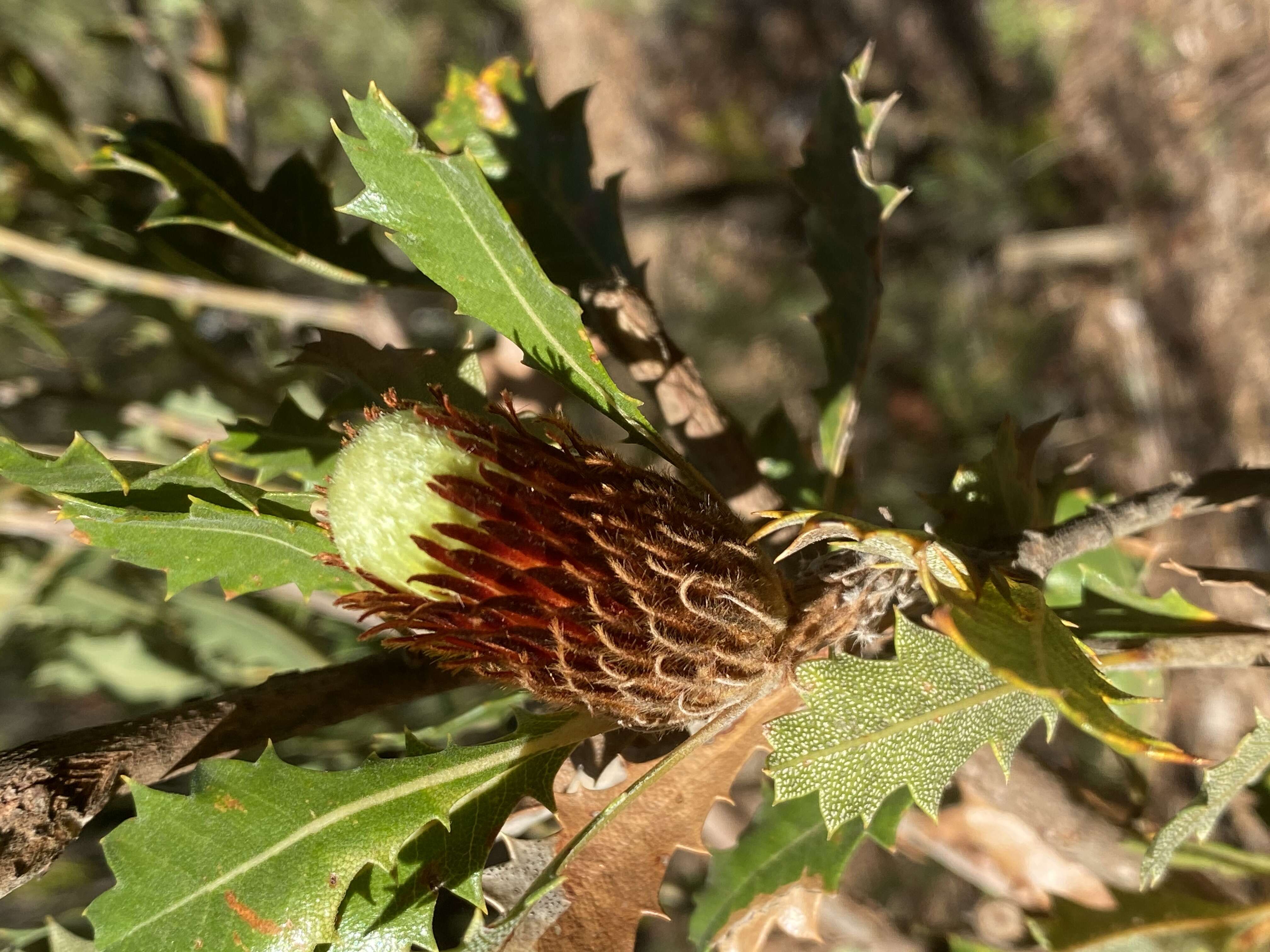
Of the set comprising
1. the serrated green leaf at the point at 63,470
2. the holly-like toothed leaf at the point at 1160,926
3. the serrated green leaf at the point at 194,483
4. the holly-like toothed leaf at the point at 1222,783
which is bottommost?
the holly-like toothed leaf at the point at 1160,926

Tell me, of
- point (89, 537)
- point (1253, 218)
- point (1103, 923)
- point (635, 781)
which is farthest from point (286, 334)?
point (1253, 218)

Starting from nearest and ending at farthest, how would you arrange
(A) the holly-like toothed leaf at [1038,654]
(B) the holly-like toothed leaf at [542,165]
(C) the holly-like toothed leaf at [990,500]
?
(A) the holly-like toothed leaf at [1038,654] < (C) the holly-like toothed leaf at [990,500] < (B) the holly-like toothed leaf at [542,165]

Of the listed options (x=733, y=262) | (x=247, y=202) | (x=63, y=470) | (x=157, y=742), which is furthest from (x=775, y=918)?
(x=733, y=262)

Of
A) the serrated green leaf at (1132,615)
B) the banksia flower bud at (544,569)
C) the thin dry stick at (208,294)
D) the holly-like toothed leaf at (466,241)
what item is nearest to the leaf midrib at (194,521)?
the banksia flower bud at (544,569)

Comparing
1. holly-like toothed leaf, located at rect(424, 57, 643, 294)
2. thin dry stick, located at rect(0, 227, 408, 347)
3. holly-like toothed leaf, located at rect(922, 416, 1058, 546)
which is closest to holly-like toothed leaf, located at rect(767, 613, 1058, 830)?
holly-like toothed leaf, located at rect(922, 416, 1058, 546)

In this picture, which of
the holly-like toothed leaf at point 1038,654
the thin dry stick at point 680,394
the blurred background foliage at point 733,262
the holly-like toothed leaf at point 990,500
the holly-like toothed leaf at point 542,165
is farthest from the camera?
the blurred background foliage at point 733,262

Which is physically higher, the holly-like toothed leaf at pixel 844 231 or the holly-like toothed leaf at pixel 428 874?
the holly-like toothed leaf at pixel 844 231

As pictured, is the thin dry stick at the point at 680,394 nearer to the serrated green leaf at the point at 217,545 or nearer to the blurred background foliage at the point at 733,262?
the blurred background foliage at the point at 733,262

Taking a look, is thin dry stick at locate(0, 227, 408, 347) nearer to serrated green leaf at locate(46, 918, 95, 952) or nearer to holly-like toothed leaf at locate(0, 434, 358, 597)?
holly-like toothed leaf at locate(0, 434, 358, 597)
